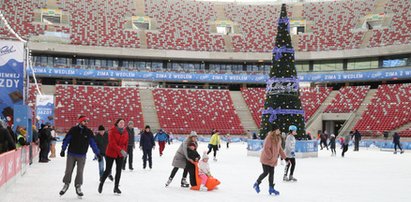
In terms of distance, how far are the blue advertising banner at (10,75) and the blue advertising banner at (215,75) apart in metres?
42.8

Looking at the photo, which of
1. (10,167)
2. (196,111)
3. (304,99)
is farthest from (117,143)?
(304,99)

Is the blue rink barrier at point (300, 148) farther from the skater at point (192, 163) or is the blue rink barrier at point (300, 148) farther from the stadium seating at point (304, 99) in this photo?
the stadium seating at point (304, 99)

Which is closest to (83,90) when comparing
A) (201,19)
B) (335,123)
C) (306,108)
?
(201,19)

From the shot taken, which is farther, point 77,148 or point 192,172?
point 192,172

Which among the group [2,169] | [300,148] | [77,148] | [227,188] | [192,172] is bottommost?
[300,148]

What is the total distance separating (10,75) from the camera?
56.4 ft

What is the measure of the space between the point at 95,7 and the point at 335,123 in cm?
3574

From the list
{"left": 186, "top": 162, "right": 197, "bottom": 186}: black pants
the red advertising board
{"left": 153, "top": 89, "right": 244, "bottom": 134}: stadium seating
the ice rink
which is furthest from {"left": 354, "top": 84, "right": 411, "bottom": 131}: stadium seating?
the red advertising board

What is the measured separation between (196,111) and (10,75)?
40129mm

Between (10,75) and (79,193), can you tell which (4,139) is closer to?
(79,193)

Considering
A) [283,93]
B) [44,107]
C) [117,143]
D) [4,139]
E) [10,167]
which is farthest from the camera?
[44,107]

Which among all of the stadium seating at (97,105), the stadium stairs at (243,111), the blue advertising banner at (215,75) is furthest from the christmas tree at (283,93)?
the blue advertising banner at (215,75)

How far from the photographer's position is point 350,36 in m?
62.9

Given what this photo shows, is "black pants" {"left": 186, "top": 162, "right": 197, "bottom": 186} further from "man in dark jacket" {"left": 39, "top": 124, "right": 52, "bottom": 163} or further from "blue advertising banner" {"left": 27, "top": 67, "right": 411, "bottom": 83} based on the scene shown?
"blue advertising banner" {"left": 27, "top": 67, "right": 411, "bottom": 83}
